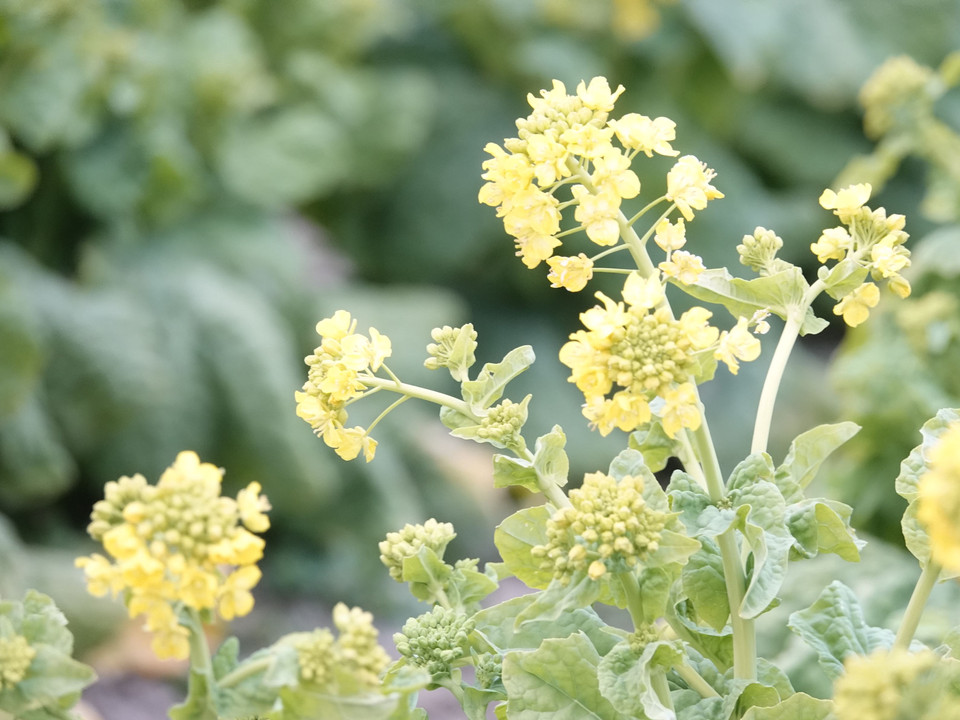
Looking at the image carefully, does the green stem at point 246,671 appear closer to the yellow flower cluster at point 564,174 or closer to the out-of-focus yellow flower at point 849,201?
the yellow flower cluster at point 564,174

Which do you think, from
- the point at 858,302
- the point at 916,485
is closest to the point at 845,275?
the point at 858,302

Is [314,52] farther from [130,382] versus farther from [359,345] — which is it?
[359,345]

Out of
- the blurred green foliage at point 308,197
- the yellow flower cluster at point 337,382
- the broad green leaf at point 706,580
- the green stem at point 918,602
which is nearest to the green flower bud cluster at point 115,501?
the yellow flower cluster at point 337,382

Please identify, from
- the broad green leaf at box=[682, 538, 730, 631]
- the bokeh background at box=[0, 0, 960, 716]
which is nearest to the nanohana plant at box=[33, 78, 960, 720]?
the broad green leaf at box=[682, 538, 730, 631]

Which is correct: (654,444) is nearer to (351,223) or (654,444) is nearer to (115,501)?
(115,501)

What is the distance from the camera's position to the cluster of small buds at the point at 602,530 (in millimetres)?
504

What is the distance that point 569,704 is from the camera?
562 mm

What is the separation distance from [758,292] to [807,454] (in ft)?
0.34

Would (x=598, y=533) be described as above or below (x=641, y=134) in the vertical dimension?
below

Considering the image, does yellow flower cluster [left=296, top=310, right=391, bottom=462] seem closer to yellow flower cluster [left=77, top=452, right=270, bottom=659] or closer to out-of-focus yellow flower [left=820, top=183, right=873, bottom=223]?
yellow flower cluster [left=77, top=452, right=270, bottom=659]

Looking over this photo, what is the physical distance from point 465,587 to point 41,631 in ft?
0.80

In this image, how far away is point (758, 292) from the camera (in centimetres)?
58

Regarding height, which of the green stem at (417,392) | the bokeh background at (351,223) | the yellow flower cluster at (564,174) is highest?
the bokeh background at (351,223)

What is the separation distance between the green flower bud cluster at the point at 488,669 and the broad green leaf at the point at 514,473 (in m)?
0.10
